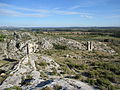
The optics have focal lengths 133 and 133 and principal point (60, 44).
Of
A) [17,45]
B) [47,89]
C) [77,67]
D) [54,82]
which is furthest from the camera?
[17,45]

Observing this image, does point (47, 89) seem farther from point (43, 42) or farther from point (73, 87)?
point (43, 42)

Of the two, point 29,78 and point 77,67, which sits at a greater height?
point 29,78

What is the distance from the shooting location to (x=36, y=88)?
863cm

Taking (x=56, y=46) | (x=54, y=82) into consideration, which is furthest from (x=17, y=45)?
(x=54, y=82)

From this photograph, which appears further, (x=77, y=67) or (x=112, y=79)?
(x=77, y=67)

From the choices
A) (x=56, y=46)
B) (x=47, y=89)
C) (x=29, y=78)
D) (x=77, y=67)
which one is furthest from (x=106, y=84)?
(x=56, y=46)

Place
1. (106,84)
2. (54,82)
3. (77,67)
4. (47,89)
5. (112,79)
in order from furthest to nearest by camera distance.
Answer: (77,67)
(112,79)
(106,84)
(54,82)
(47,89)

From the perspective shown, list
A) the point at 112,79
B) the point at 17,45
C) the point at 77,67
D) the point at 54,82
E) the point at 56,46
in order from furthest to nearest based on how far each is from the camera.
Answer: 1. the point at 56,46
2. the point at 17,45
3. the point at 77,67
4. the point at 112,79
5. the point at 54,82

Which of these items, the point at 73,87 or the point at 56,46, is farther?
the point at 56,46

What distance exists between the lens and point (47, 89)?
8.20 meters

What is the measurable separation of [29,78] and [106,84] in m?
6.04

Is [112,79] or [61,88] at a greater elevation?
[61,88]

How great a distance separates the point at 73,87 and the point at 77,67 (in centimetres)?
863

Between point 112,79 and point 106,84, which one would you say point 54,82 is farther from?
point 112,79
